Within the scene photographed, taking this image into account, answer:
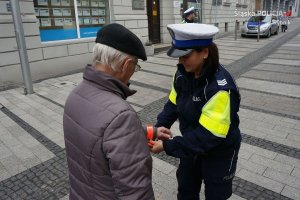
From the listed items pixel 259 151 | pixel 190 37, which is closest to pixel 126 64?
pixel 190 37

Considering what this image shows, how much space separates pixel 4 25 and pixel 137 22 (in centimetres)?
564

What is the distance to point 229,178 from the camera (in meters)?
2.08

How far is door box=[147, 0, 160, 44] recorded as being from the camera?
1305 cm

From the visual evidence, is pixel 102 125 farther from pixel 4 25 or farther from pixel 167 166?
pixel 4 25

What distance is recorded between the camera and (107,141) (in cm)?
123

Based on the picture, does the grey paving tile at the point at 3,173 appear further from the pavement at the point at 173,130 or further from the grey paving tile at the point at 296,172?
the grey paving tile at the point at 296,172

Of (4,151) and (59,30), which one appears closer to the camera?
(4,151)

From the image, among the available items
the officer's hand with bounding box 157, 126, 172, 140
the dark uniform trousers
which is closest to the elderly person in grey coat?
the officer's hand with bounding box 157, 126, 172, 140

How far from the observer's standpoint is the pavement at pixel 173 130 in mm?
3232

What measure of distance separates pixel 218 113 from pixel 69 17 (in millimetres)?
8399

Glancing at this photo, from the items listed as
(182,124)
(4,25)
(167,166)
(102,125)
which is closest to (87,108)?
(102,125)

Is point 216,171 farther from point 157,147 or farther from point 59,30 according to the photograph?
point 59,30

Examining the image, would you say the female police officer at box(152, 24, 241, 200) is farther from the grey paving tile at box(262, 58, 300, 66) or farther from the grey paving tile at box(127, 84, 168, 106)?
the grey paving tile at box(262, 58, 300, 66)

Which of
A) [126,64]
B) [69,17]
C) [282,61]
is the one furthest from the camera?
[282,61]
